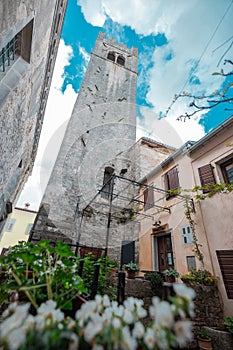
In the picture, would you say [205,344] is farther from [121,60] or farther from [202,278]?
[121,60]

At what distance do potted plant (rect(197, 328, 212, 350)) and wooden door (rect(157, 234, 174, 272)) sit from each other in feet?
7.30

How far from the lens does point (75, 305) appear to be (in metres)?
1.12

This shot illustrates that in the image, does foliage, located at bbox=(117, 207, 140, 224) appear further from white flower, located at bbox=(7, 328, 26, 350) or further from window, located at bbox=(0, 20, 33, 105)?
white flower, located at bbox=(7, 328, 26, 350)

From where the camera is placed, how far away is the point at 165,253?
19.4 ft

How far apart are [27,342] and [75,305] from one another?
761mm

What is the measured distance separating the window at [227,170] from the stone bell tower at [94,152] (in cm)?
392

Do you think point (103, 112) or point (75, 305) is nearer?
point (75, 305)

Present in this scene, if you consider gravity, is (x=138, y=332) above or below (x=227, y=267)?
below

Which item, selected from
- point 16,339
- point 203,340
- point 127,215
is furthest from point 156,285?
point 127,215

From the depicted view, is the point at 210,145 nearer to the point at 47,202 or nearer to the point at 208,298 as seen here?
the point at 208,298

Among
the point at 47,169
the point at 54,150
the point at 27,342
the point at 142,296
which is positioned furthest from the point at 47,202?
the point at 27,342

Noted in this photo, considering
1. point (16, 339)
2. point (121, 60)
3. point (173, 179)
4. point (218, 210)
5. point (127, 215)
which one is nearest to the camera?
point (16, 339)

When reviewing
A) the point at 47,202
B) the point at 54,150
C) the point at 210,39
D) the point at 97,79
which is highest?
the point at 97,79

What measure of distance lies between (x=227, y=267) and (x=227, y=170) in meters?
2.61
